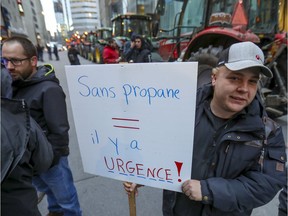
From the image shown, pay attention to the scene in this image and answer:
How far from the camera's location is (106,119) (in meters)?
1.17

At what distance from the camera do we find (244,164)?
1.11m

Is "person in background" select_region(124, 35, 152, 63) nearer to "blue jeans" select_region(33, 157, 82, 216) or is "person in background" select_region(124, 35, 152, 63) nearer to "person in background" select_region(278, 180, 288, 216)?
"blue jeans" select_region(33, 157, 82, 216)

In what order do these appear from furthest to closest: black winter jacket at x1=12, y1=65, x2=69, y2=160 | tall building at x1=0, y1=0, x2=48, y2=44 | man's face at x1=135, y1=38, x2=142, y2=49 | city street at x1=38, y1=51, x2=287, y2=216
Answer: man's face at x1=135, y1=38, x2=142, y2=49 < tall building at x1=0, y1=0, x2=48, y2=44 < city street at x1=38, y1=51, x2=287, y2=216 < black winter jacket at x1=12, y1=65, x2=69, y2=160

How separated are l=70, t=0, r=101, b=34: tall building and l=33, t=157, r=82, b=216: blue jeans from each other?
146 feet

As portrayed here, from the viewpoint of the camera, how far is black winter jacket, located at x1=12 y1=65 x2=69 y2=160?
1.59 metres

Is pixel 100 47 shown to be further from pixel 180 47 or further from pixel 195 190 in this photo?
pixel 195 190

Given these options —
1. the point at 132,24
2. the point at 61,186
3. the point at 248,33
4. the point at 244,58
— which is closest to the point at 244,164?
the point at 244,58

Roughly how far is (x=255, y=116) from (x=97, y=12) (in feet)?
174

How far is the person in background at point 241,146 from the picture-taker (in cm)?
107

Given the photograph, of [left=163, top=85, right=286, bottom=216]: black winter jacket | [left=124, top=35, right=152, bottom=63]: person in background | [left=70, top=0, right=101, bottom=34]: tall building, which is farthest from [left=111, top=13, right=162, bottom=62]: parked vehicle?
[left=70, top=0, right=101, bottom=34]: tall building

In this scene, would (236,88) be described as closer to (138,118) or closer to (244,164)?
(244,164)

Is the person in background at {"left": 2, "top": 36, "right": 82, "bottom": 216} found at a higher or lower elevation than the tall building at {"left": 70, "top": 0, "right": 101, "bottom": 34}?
lower

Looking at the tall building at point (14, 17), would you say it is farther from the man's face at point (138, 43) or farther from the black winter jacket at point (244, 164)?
the black winter jacket at point (244, 164)

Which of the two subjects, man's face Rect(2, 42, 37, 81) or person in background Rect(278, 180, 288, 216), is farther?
person in background Rect(278, 180, 288, 216)
